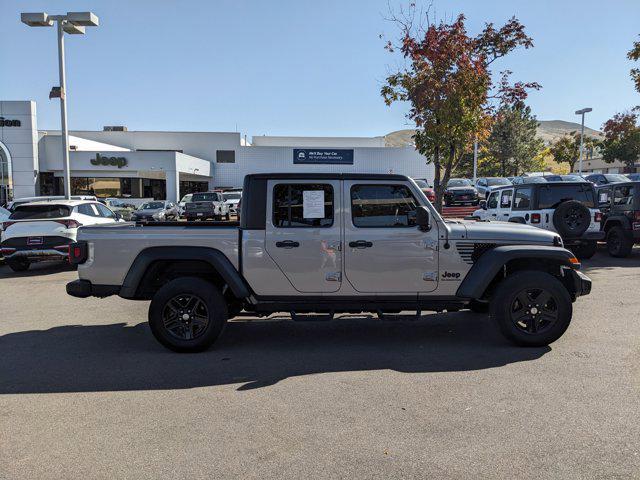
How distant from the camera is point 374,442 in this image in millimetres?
3492

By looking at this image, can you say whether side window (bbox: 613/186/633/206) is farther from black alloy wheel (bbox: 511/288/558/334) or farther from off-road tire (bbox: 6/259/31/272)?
off-road tire (bbox: 6/259/31/272)

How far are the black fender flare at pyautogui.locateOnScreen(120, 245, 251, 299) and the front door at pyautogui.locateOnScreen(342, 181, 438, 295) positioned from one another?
1183 millimetres

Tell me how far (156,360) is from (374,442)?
2745 millimetres

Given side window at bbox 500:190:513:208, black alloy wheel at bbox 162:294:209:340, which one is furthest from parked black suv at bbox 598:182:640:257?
black alloy wheel at bbox 162:294:209:340

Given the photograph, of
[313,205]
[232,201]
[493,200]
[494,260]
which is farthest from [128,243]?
[232,201]

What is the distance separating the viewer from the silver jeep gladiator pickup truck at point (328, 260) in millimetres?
5406

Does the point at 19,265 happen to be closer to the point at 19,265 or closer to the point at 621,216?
the point at 19,265

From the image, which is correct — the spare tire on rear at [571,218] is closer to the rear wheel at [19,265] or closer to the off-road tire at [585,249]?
the off-road tire at [585,249]

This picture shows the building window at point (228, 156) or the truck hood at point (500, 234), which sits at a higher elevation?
the building window at point (228, 156)

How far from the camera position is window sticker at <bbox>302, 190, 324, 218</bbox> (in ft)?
18.0

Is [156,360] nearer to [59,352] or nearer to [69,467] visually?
[59,352]

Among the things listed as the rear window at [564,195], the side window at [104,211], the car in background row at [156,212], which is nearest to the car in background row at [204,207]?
the car in background row at [156,212]

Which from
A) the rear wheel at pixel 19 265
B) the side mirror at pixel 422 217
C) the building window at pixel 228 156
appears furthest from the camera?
the building window at pixel 228 156

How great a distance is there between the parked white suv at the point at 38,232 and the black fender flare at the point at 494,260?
8.66m
